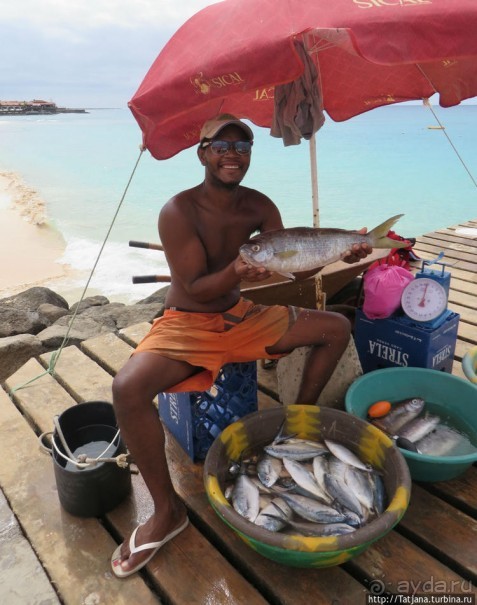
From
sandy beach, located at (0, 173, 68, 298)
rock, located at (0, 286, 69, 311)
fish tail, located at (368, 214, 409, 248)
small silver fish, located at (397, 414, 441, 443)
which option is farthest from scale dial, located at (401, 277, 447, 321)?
sandy beach, located at (0, 173, 68, 298)

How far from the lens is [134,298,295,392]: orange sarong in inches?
91.1

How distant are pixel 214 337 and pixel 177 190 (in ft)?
74.1

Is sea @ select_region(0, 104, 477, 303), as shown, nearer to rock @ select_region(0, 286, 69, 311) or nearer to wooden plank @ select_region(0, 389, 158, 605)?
rock @ select_region(0, 286, 69, 311)

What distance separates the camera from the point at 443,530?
2.14 metres

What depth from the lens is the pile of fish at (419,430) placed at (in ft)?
8.10

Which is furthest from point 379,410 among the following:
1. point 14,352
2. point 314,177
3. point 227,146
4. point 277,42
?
point 14,352

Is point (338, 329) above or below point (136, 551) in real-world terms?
above

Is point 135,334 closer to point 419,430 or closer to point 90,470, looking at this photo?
point 90,470

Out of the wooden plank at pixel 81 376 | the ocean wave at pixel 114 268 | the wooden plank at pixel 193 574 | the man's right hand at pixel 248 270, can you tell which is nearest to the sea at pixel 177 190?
the ocean wave at pixel 114 268

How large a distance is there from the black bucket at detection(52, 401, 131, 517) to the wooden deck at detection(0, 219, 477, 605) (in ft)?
0.29

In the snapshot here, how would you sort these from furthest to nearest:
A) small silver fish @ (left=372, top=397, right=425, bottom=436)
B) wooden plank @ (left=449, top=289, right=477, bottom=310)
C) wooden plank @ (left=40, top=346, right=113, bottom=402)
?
wooden plank @ (left=449, top=289, right=477, bottom=310)
wooden plank @ (left=40, top=346, right=113, bottom=402)
small silver fish @ (left=372, top=397, right=425, bottom=436)

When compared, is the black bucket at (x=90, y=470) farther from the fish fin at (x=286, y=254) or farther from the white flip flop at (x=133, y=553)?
the fish fin at (x=286, y=254)

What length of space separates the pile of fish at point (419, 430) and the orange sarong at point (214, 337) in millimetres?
793

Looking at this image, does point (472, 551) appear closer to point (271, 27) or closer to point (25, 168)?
point (271, 27)
